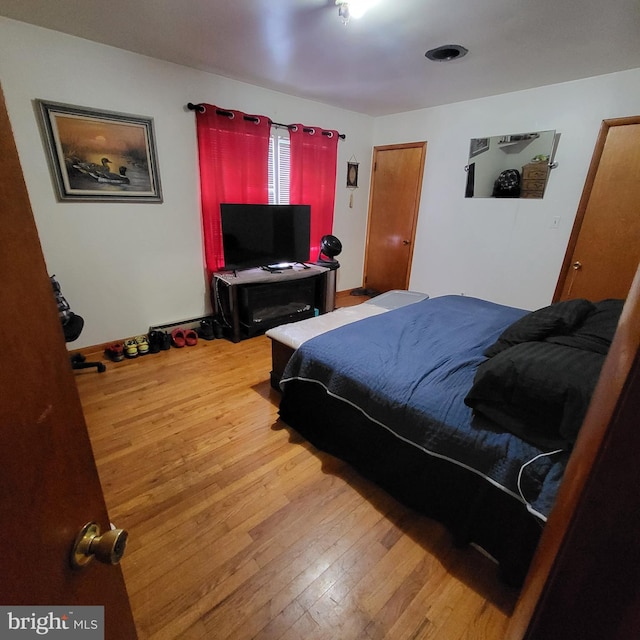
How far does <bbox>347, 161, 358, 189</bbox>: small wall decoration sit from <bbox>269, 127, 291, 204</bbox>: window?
100 centimetres

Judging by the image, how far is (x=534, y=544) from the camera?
1.11 metres

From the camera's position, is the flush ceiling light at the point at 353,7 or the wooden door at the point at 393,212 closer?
the flush ceiling light at the point at 353,7

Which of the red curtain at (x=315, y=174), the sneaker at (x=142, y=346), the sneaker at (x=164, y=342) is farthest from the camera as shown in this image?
the red curtain at (x=315, y=174)

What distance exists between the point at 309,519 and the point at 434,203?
369 cm

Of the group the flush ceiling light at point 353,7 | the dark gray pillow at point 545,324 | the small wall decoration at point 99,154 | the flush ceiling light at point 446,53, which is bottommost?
the dark gray pillow at point 545,324

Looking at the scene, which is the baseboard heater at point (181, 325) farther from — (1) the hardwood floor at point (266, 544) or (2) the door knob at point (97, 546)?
(2) the door knob at point (97, 546)

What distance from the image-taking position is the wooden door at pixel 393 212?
13.3 feet

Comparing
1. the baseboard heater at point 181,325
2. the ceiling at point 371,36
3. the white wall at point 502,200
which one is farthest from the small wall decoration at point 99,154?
the white wall at point 502,200

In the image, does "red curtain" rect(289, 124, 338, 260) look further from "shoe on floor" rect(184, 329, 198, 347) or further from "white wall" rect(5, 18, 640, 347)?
"shoe on floor" rect(184, 329, 198, 347)

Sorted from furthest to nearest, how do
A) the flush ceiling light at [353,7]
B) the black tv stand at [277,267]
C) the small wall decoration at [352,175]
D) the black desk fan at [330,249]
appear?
1. the small wall decoration at [352,175]
2. the black desk fan at [330,249]
3. the black tv stand at [277,267]
4. the flush ceiling light at [353,7]

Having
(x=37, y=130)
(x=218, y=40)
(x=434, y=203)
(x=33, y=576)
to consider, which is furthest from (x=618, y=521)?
(x=434, y=203)

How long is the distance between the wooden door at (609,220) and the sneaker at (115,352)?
420 cm

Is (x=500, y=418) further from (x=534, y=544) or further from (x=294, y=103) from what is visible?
(x=294, y=103)

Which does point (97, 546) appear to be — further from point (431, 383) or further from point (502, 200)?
point (502, 200)
